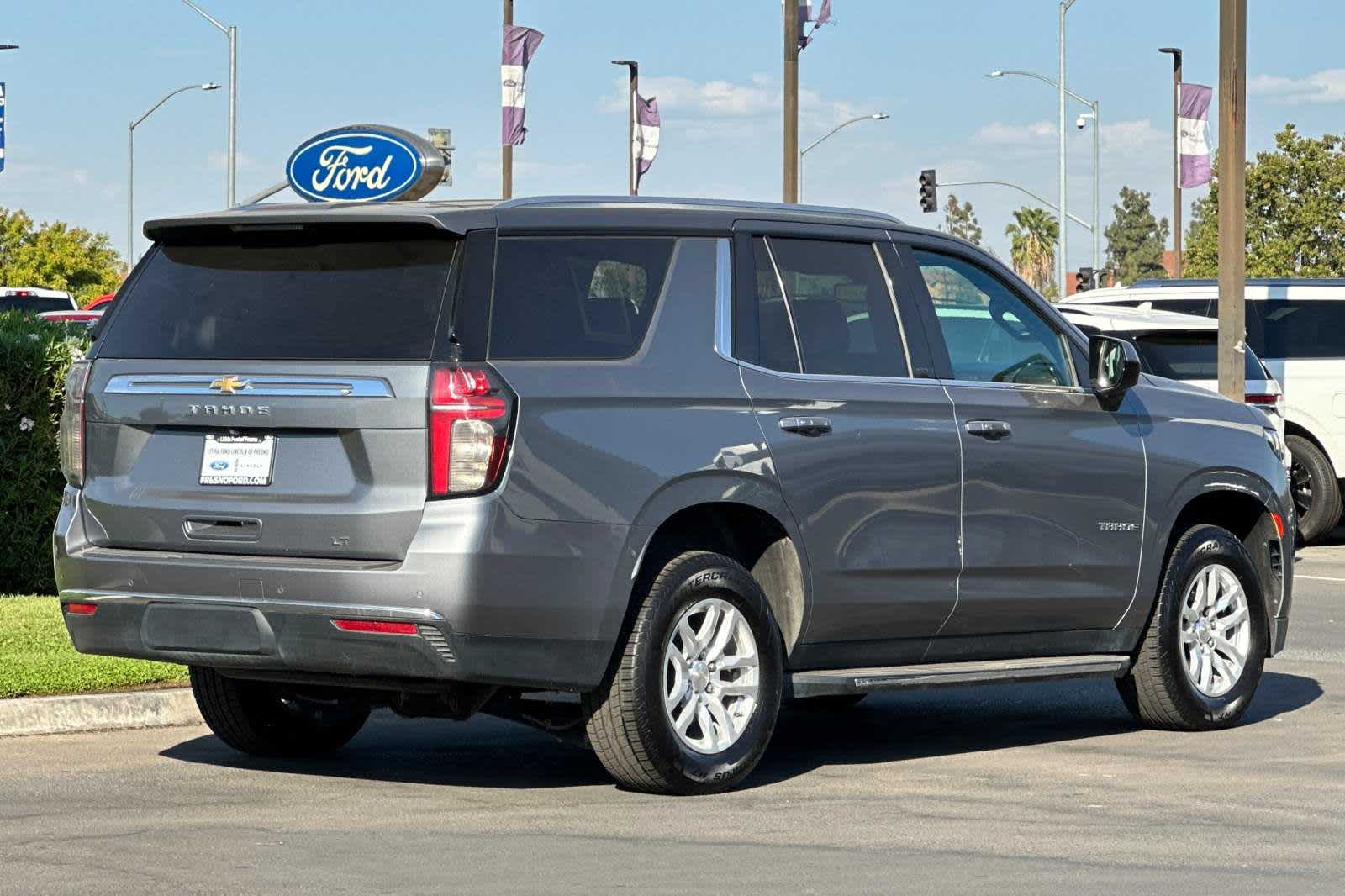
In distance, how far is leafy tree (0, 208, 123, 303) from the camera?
7569 centimetres

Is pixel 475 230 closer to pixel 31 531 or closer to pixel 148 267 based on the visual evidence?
pixel 148 267

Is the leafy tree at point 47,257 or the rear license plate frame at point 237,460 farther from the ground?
the leafy tree at point 47,257

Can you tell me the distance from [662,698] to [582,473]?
0.81m

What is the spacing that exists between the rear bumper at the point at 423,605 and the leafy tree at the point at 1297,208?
56269 mm

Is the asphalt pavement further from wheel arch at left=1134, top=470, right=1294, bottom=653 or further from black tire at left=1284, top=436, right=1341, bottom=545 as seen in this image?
black tire at left=1284, top=436, right=1341, bottom=545

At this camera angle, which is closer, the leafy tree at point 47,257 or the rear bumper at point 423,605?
the rear bumper at point 423,605

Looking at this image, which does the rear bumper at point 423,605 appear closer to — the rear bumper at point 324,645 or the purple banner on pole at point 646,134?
the rear bumper at point 324,645

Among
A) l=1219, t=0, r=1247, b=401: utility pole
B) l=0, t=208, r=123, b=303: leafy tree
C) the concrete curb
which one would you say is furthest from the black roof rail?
l=0, t=208, r=123, b=303: leafy tree

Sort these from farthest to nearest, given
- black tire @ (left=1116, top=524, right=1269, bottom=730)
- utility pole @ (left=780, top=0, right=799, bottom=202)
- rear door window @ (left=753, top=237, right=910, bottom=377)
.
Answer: utility pole @ (left=780, top=0, right=799, bottom=202)
black tire @ (left=1116, top=524, right=1269, bottom=730)
rear door window @ (left=753, top=237, right=910, bottom=377)

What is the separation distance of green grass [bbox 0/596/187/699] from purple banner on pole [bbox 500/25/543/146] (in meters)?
19.9

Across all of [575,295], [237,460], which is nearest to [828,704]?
[575,295]

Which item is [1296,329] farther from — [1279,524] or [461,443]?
[461,443]

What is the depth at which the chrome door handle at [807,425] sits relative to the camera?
785cm

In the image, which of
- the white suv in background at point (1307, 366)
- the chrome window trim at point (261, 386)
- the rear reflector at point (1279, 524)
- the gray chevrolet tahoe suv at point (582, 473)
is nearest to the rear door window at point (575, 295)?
the gray chevrolet tahoe suv at point (582, 473)
